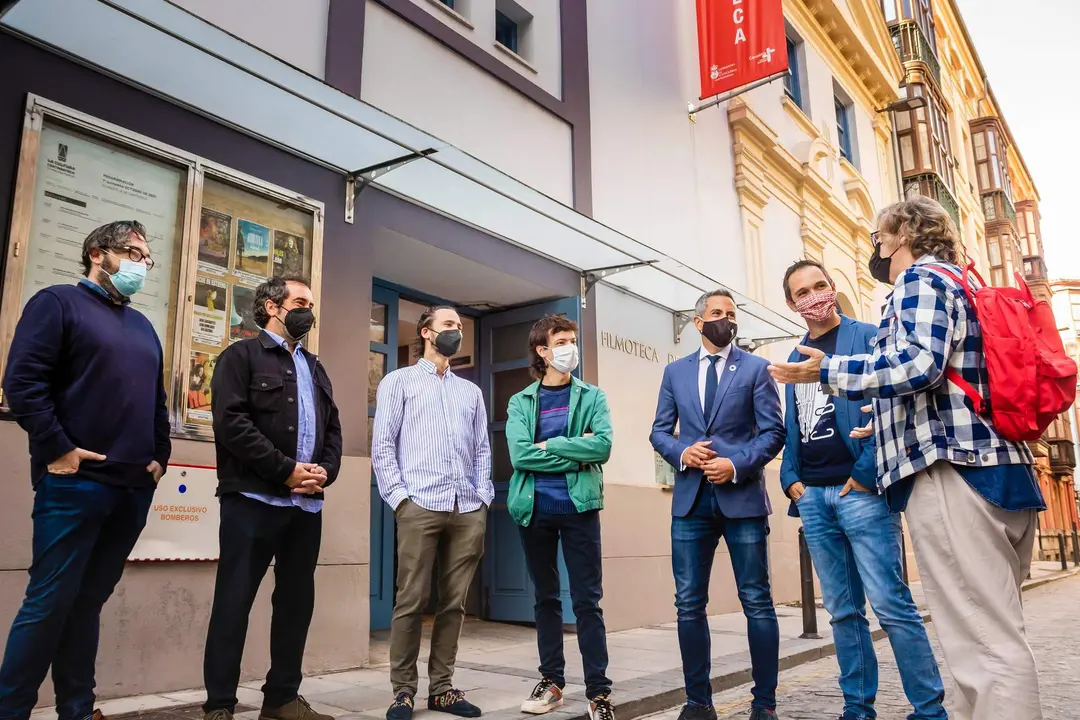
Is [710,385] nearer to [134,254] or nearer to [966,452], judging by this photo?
[966,452]

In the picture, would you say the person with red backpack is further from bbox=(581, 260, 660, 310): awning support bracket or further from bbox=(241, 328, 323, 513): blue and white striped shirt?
bbox=(581, 260, 660, 310): awning support bracket

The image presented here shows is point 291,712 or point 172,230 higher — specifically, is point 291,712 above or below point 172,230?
below

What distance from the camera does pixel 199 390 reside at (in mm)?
4918

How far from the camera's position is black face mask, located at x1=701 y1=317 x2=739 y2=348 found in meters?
4.23

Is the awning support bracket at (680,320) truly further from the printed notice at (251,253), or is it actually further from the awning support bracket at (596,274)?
the printed notice at (251,253)

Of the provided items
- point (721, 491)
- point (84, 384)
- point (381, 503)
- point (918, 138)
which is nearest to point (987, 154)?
point (918, 138)

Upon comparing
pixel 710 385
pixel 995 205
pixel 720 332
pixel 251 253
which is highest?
pixel 995 205

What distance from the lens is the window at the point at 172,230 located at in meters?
4.28

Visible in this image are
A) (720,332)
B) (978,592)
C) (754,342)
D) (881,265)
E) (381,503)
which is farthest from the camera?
(754,342)

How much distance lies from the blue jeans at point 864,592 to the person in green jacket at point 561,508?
105 centimetres

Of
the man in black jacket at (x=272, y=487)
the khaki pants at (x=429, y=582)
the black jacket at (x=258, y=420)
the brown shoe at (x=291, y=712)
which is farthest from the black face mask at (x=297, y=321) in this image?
the brown shoe at (x=291, y=712)

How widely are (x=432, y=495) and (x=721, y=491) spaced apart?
55.5 inches

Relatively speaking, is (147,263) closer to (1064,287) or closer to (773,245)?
(773,245)

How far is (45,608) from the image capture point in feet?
10.4
